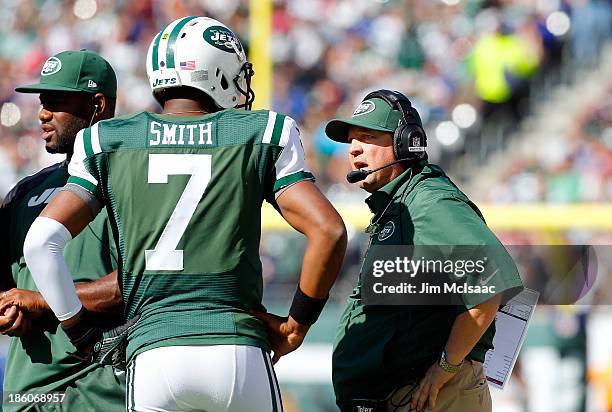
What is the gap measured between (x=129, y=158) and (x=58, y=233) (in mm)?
285

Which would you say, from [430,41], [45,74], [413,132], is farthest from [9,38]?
[413,132]

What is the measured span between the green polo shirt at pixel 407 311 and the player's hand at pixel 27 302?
1.00 meters

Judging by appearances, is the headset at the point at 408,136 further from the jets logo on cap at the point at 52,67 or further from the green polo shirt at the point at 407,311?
the jets logo on cap at the point at 52,67

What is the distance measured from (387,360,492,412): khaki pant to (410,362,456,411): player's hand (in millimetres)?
34

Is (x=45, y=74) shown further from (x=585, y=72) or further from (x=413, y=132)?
(x=585, y=72)

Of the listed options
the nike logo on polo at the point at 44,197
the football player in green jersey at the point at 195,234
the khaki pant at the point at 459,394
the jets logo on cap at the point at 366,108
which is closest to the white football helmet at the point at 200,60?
the football player in green jersey at the point at 195,234

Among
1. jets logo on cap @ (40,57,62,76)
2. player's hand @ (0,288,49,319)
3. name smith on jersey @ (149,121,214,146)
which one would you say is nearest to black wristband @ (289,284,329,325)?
name smith on jersey @ (149,121,214,146)

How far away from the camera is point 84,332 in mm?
3297

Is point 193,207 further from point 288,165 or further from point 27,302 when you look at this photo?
point 27,302

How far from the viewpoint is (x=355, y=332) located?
11.9 ft

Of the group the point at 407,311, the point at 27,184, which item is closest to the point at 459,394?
the point at 407,311

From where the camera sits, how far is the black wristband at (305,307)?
308cm

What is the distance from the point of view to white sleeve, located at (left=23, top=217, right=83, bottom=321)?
3035 mm

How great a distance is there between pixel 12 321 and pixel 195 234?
38.6 inches
